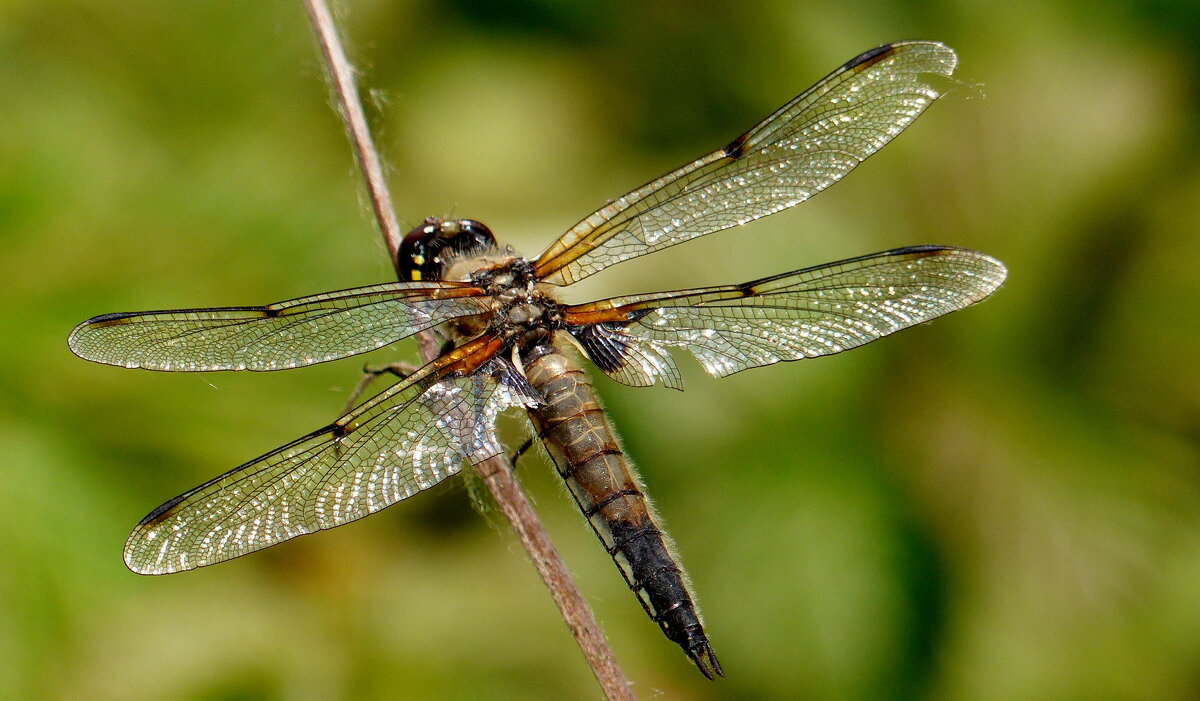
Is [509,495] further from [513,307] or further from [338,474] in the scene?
[513,307]

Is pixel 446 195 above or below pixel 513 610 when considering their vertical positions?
above

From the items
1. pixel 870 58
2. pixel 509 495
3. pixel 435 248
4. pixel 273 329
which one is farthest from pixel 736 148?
pixel 273 329

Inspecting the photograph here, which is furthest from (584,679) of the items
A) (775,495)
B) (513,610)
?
(775,495)

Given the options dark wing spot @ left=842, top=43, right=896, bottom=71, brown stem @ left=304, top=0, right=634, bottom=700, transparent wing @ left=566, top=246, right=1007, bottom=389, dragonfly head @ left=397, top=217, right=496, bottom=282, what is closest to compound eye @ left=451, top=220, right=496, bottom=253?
dragonfly head @ left=397, top=217, right=496, bottom=282

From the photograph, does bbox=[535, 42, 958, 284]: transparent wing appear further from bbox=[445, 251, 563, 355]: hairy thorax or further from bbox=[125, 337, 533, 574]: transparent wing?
bbox=[125, 337, 533, 574]: transparent wing

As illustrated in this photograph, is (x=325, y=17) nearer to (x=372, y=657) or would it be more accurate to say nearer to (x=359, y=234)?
(x=359, y=234)

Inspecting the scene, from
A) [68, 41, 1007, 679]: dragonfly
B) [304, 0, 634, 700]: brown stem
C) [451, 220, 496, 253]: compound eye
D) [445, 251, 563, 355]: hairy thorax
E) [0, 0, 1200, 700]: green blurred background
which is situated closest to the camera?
[304, 0, 634, 700]: brown stem
